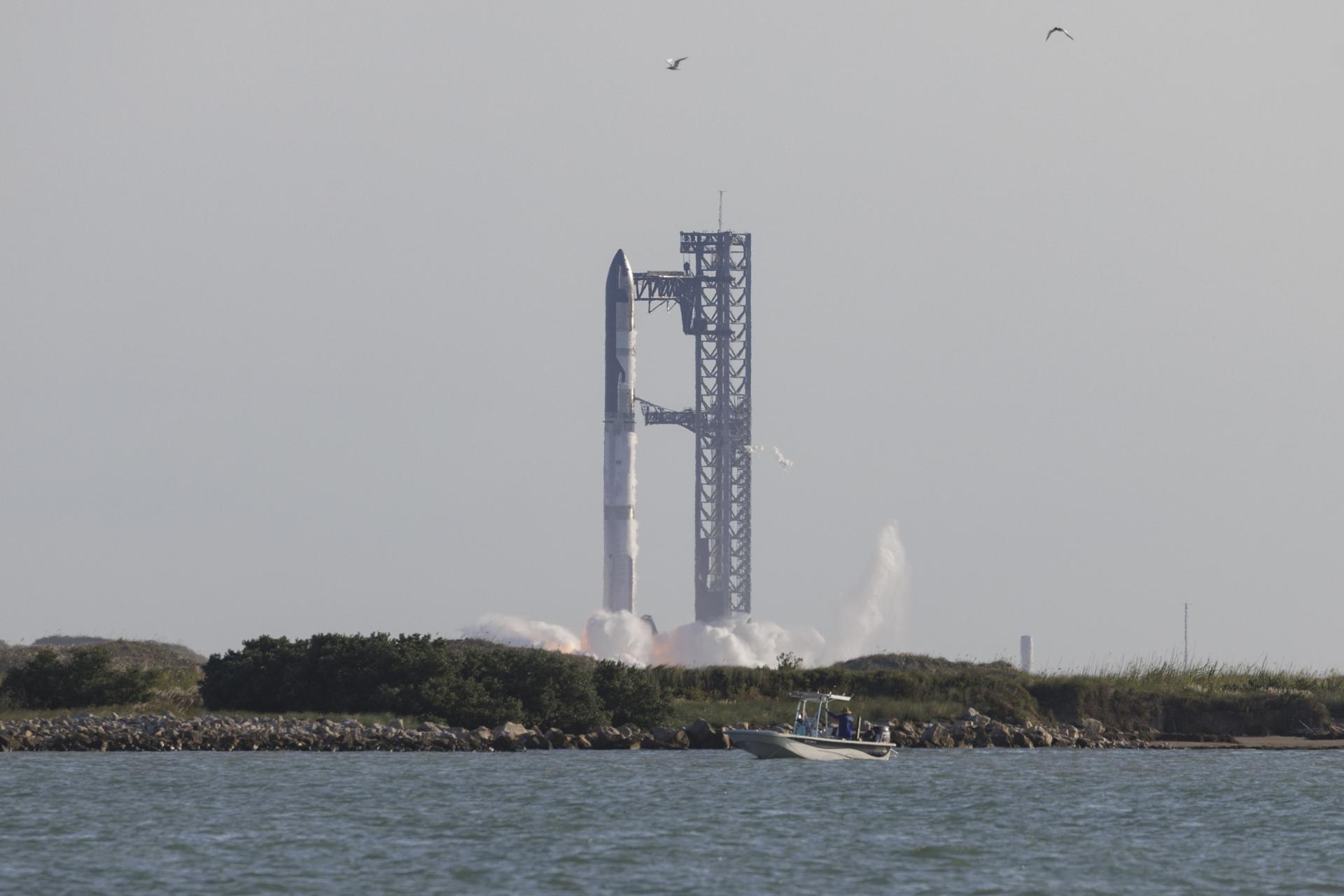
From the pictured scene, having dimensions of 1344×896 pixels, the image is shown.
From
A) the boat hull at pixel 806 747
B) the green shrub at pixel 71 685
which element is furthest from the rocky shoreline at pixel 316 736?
the boat hull at pixel 806 747

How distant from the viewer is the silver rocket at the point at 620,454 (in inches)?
6344

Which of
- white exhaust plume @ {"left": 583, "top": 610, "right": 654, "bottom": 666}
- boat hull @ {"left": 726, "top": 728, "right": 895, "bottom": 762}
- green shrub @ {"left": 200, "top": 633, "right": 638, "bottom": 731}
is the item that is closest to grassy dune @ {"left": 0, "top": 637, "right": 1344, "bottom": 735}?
green shrub @ {"left": 200, "top": 633, "right": 638, "bottom": 731}

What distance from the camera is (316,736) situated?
7512 centimetres

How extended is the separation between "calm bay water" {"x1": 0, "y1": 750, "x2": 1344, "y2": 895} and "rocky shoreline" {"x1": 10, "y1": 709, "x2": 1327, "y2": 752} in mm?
2080

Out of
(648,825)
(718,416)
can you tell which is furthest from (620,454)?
(648,825)

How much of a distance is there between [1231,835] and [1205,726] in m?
36.7

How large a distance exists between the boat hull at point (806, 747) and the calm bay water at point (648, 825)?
26.2 inches

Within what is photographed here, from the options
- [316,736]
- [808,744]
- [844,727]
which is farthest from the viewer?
[844,727]

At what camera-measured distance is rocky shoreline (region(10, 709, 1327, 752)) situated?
7350 centimetres

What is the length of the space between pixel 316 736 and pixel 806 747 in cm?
1611

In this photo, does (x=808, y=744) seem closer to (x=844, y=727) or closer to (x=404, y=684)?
(x=844, y=727)

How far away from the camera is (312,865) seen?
48969 millimetres

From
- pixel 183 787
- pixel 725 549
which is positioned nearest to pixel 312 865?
pixel 183 787

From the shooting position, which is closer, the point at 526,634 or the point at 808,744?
the point at 808,744
